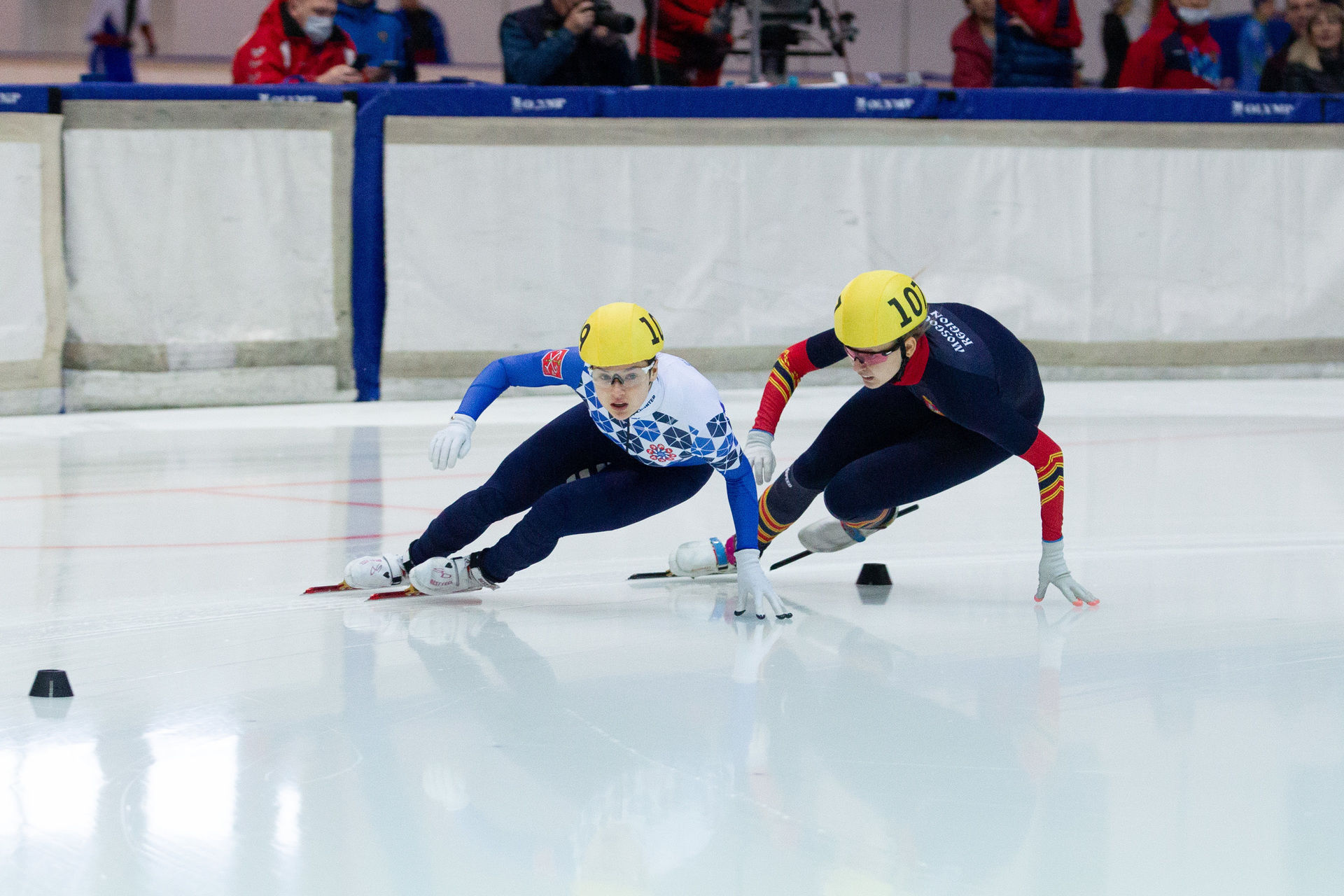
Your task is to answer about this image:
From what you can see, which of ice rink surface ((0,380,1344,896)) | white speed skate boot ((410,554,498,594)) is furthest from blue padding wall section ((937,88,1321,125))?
white speed skate boot ((410,554,498,594))

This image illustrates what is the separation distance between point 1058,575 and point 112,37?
6546 millimetres

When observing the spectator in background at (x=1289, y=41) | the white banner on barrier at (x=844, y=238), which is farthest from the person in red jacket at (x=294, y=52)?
the spectator in background at (x=1289, y=41)

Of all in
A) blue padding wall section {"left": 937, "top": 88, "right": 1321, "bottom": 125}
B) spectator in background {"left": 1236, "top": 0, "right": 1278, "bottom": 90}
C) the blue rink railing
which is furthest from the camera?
spectator in background {"left": 1236, "top": 0, "right": 1278, "bottom": 90}

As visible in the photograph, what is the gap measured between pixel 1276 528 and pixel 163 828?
11.9 ft

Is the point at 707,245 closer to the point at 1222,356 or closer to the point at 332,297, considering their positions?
the point at 332,297

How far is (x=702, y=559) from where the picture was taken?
394cm

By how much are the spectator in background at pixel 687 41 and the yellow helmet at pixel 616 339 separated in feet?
16.3

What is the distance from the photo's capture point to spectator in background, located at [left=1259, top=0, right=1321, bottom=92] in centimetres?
872

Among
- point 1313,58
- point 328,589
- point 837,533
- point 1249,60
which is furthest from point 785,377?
point 1249,60

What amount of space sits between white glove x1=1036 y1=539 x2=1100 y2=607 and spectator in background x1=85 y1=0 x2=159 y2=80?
643cm

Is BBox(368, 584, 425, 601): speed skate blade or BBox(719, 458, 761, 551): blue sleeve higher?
BBox(719, 458, 761, 551): blue sleeve

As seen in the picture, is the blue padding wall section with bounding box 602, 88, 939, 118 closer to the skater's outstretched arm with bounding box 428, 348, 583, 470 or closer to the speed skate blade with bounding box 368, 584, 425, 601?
the skater's outstretched arm with bounding box 428, 348, 583, 470

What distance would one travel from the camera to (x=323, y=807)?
2246mm

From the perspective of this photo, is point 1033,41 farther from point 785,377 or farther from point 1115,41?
point 785,377
